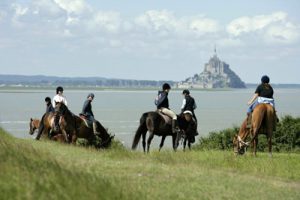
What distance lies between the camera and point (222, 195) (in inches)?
516

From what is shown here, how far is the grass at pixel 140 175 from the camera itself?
29.3 feet

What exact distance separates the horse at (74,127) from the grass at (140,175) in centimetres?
432

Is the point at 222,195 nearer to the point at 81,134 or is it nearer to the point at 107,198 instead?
the point at 107,198

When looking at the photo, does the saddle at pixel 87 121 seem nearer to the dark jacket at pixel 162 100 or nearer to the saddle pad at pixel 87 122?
the saddle pad at pixel 87 122

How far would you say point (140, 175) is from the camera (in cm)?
1473

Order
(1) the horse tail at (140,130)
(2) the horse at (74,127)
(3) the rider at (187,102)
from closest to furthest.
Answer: (2) the horse at (74,127), (1) the horse tail at (140,130), (3) the rider at (187,102)

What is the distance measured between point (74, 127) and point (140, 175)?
1060cm

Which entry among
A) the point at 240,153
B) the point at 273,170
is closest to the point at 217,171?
the point at 273,170

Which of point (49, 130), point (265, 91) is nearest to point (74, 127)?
point (49, 130)

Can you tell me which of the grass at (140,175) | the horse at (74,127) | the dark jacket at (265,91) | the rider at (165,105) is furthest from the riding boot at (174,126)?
the dark jacket at (265,91)

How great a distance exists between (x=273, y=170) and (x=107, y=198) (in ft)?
30.5

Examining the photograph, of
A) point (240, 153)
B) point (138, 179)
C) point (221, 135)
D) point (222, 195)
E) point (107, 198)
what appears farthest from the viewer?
point (221, 135)

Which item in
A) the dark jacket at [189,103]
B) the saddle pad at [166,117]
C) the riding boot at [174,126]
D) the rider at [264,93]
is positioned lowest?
the riding boot at [174,126]

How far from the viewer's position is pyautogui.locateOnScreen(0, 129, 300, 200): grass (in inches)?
352
